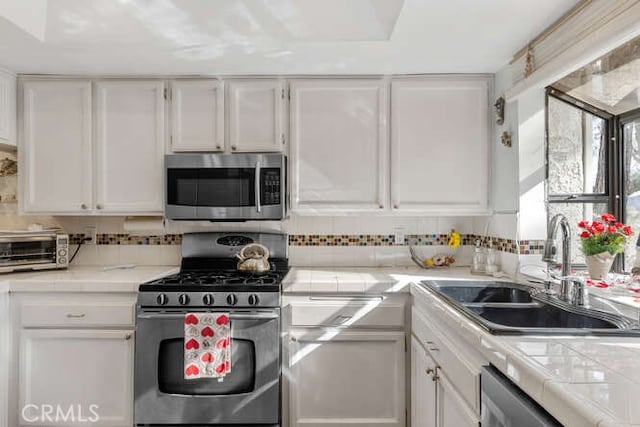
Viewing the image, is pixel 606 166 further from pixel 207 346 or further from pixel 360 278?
pixel 207 346

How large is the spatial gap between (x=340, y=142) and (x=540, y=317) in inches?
54.8

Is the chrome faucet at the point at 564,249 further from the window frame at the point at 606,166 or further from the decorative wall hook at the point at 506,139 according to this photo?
the decorative wall hook at the point at 506,139

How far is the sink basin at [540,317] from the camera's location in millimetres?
1501

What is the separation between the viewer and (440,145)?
99.2 inches

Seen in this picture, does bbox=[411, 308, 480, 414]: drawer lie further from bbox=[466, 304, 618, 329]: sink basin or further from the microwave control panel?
the microwave control panel

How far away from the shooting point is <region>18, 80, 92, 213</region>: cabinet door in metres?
2.53

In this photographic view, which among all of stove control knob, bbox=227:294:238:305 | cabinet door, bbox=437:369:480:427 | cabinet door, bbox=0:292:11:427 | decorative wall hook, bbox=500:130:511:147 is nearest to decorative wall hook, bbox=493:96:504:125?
decorative wall hook, bbox=500:130:511:147

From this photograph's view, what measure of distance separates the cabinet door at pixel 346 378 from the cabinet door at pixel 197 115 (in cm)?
123

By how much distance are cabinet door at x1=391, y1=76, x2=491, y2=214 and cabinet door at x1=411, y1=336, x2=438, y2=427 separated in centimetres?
84

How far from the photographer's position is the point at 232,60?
7.60ft

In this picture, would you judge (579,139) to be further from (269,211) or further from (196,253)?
(196,253)

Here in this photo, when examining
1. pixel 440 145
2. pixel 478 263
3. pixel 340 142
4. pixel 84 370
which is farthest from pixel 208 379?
pixel 440 145

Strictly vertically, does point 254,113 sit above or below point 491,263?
above

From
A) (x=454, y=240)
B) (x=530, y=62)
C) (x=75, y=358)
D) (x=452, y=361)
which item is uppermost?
(x=530, y=62)
